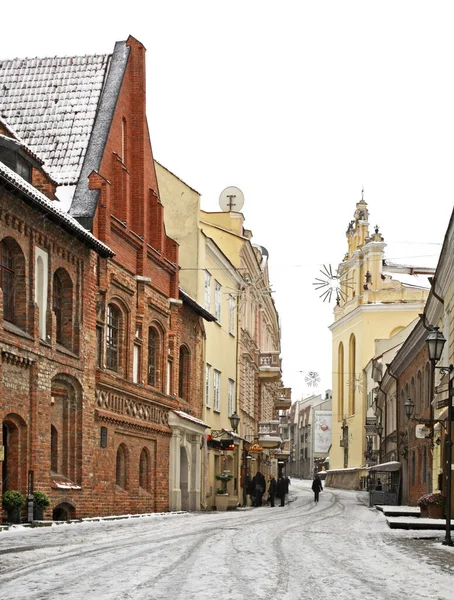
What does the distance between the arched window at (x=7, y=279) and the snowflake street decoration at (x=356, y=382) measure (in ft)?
226

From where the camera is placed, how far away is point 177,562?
544 inches

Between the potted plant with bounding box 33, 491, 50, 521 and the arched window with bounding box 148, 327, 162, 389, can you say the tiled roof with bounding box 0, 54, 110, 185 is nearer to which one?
the arched window with bounding box 148, 327, 162, 389

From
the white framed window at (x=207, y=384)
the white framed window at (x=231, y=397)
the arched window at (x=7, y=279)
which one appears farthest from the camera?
the white framed window at (x=231, y=397)

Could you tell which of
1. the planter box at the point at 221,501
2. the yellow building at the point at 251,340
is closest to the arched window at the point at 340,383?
the yellow building at the point at 251,340

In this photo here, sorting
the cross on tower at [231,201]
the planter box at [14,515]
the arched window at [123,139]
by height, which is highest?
the cross on tower at [231,201]

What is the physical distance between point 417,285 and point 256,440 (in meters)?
36.0

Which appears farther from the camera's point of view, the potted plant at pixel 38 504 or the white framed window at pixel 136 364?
the white framed window at pixel 136 364

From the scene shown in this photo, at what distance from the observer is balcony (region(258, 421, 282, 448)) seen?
56956mm

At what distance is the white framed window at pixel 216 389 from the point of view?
44625mm

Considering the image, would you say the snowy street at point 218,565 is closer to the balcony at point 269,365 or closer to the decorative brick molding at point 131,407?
the decorative brick molding at point 131,407

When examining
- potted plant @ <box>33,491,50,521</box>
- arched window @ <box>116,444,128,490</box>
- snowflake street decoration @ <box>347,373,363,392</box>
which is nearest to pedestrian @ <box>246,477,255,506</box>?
arched window @ <box>116,444,128,490</box>

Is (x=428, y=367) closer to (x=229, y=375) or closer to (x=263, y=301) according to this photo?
(x=229, y=375)

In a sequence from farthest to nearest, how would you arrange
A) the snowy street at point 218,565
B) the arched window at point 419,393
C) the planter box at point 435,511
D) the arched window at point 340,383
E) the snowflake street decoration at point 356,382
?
the arched window at point 340,383, the snowflake street decoration at point 356,382, the arched window at point 419,393, the planter box at point 435,511, the snowy street at point 218,565

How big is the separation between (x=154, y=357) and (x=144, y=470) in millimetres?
3567
